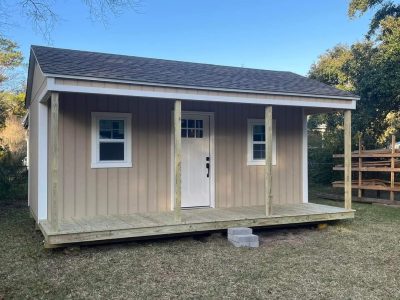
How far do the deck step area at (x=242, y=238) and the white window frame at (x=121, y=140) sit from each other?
8.11ft

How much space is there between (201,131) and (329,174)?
869 cm

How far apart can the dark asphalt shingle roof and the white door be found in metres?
1.08

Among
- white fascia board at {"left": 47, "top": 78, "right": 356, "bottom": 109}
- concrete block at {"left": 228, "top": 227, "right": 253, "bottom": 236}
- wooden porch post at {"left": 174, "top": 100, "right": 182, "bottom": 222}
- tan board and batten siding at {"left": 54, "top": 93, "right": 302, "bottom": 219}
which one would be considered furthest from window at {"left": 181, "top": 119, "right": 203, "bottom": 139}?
concrete block at {"left": 228, "top": 227, "right": 253, "bottom": 236}

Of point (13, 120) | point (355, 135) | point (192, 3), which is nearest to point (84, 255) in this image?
point (355, 135)

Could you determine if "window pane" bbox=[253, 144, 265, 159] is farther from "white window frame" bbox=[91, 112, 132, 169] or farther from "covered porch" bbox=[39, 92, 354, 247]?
"white window frame" bbox=[91, 112, 132, 169]

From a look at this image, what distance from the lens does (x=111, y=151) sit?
7.64 m

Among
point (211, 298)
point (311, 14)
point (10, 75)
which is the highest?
point (311, 14)

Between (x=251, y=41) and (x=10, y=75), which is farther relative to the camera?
(x=251, y=41)

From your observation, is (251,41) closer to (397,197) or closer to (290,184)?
(397,197)

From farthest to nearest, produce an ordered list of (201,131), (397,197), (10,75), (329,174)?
(10,75), (329,174), (397,197), (201,131)

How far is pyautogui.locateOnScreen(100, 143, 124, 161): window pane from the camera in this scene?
24.7ft

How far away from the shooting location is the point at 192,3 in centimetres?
2272

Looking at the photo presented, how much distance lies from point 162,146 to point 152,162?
0.39 meters

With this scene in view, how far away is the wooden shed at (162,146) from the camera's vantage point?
6453mm
